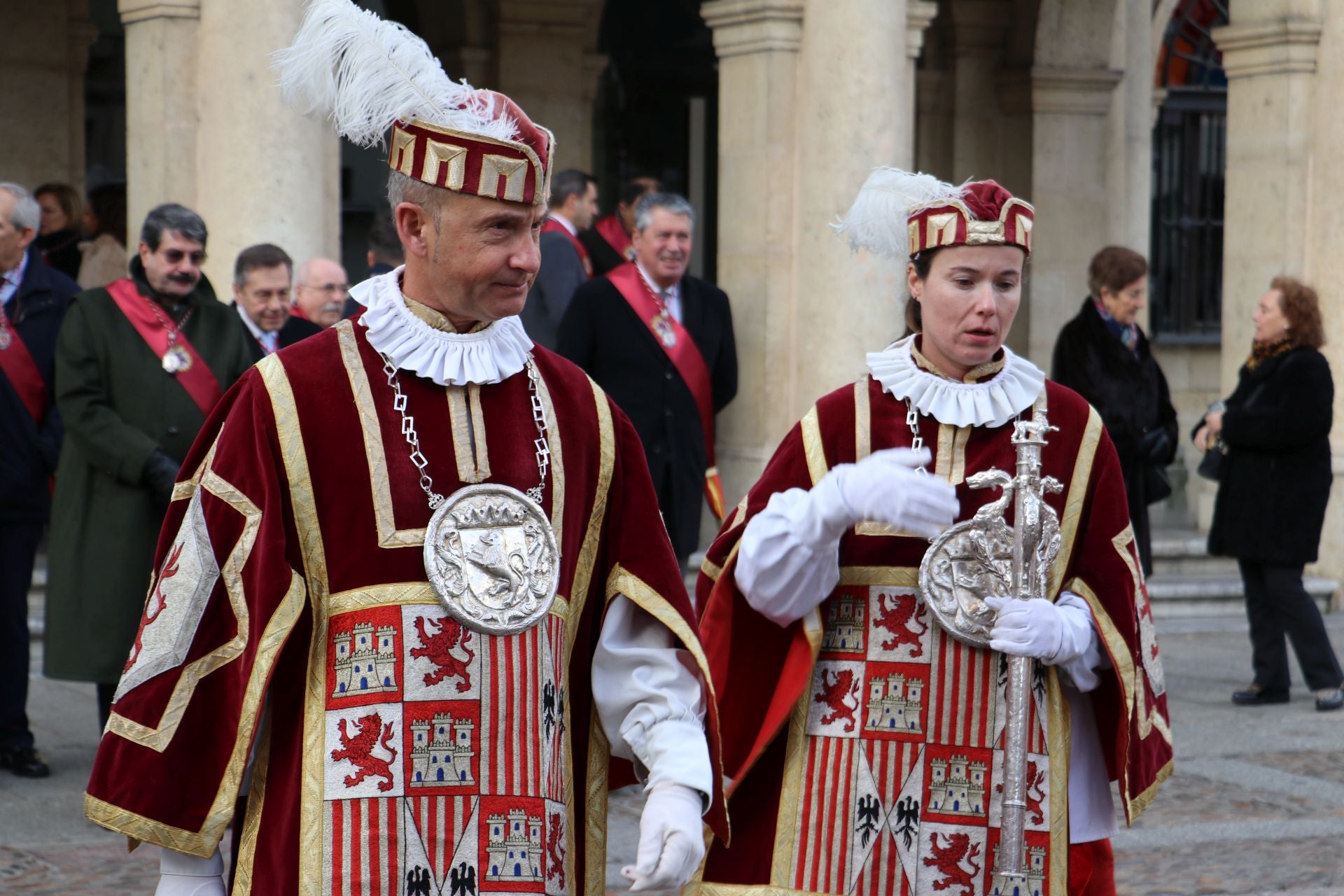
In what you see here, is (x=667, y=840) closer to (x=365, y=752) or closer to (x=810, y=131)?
(x=365, y=752)

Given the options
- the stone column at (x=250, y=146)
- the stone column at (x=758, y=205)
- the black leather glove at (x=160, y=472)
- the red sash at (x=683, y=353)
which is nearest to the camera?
the black leather glove at (x=160, y=472)

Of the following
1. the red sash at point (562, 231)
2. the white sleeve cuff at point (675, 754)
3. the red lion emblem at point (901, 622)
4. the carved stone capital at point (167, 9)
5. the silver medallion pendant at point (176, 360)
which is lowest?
the white sleeve cuff at point (675, 754)

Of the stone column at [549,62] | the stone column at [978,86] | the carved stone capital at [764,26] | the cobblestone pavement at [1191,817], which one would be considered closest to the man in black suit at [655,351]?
the cobblestone pavement at [1191,817]

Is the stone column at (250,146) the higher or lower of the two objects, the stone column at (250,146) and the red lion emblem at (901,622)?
the higher

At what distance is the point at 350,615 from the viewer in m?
2.61

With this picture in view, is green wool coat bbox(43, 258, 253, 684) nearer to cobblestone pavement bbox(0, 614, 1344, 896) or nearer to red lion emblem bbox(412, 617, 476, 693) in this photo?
cobblestone pavement bbox(0, 614, 1344, 896)

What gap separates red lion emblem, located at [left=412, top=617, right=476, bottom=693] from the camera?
2.60 metres

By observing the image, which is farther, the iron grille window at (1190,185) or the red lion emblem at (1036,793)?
the iron grille window at (1190,185)

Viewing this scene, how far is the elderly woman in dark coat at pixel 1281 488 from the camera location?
27.2 feet

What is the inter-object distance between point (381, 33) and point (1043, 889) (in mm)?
1829

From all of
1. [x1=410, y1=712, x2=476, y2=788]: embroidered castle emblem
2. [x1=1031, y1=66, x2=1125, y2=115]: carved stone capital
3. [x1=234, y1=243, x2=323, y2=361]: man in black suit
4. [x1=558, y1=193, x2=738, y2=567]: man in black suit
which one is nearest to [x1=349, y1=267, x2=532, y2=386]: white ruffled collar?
[x1=410, y1=712, x2=476, y2=788]: embroidered castle emblem

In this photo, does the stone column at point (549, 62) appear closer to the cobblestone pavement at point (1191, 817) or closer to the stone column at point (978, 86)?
the stone column at point (978, 86)

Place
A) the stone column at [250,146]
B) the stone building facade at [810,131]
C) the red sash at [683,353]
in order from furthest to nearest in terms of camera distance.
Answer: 1. the stone building facade at [810,131]
2. the stone column at [250,146]
3. the red sash at [683,353]

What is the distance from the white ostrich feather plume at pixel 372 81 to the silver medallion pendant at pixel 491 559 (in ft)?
1.61
